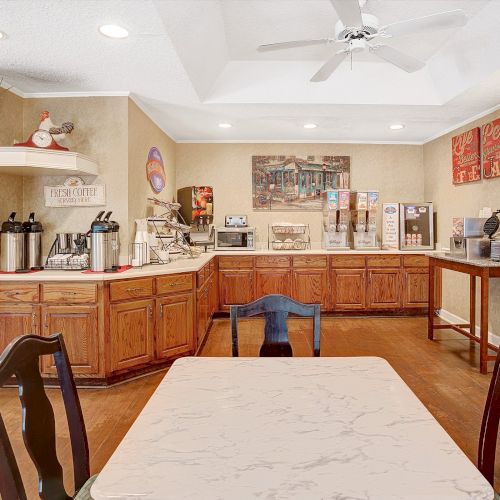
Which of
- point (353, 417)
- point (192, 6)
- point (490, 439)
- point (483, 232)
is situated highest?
point (192, 6)

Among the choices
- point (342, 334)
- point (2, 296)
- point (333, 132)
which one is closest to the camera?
point (2, 296)

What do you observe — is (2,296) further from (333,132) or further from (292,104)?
(333,132)

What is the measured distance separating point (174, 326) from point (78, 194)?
60.5 inches

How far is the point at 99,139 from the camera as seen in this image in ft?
12.5

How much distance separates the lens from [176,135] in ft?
18.6

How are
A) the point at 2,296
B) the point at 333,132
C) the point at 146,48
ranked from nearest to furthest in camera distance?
the point at 146,48 → the point at 2,296 → the point at 333,132

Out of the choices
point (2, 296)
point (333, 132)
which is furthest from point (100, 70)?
point (333, 132)

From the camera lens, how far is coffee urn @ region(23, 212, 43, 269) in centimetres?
352

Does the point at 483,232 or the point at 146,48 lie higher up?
the point at 146,48

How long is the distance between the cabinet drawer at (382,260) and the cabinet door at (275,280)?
3.58ft

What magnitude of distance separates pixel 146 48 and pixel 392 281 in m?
4.19

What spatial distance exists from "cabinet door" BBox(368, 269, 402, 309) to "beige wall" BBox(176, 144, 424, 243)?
1041 mm

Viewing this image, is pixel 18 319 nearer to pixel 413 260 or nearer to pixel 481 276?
pixel 481 276

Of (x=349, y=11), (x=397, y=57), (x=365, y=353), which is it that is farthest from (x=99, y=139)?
(x=365, y=353)
